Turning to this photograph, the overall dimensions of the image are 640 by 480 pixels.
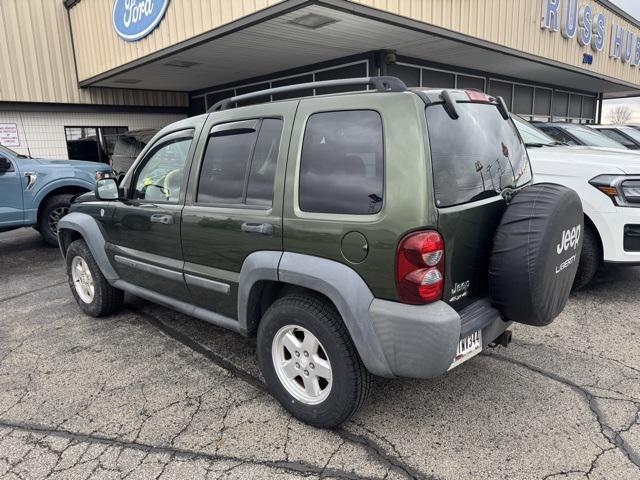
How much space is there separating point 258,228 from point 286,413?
1143mm

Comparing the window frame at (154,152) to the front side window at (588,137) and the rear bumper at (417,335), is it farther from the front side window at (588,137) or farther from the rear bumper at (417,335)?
the front side window at (588,137)

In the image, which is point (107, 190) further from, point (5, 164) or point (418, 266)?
point (5, 164)

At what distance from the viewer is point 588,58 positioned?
13.3 meters

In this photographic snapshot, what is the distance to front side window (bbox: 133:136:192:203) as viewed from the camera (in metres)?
3.43

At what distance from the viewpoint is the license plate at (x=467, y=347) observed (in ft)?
7.72

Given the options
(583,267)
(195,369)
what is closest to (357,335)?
(195,369)

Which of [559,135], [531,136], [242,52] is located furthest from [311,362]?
[242,52]

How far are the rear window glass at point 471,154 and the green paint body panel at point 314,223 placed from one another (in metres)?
0.08

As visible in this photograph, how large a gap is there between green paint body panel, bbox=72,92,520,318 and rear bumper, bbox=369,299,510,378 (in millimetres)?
93

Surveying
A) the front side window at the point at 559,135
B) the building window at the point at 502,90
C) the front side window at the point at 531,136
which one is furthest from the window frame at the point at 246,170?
the building window at the point at 502,90

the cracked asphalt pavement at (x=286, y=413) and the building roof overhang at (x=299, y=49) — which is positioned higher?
the building roof overhang at (x=299, y=49)

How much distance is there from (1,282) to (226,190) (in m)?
4.55

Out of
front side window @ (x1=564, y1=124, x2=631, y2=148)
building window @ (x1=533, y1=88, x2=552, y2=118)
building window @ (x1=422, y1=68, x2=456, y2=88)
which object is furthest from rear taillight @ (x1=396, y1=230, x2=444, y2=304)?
building window @ (x1=533, y1=88, x2=552, y2=118)

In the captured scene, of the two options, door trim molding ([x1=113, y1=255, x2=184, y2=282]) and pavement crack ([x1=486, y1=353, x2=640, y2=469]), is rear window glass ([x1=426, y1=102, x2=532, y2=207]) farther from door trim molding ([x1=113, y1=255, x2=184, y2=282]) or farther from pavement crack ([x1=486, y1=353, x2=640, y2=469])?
door trim molding ([x1=113, y1=255, x2=184, y2=282])
